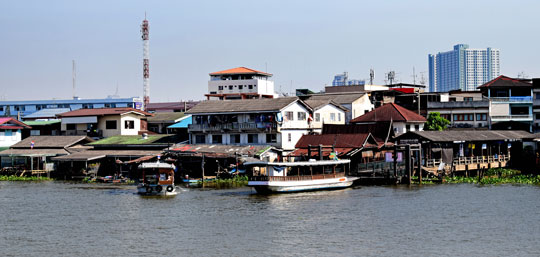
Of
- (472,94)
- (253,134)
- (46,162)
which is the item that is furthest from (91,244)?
(472,94)

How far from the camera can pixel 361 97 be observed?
78.6 metres

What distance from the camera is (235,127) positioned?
64.3 meters

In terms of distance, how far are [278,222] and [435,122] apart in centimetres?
4255

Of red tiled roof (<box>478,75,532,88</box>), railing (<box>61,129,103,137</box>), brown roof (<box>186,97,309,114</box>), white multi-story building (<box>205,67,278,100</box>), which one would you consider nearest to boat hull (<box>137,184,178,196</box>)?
brown roof (<box>186,97,309,114</box>)

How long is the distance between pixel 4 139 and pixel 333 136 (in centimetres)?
Answer: 3864

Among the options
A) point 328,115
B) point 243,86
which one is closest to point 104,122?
point 328,115

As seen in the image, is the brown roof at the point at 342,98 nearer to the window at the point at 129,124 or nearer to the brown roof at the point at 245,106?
the brown roof at the point at 245,106

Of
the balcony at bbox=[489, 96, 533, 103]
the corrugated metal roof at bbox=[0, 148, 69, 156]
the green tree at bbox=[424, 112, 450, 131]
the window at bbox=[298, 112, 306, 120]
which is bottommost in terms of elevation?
the corrugated metal roof at bbox=[0, 148, 69, 156]

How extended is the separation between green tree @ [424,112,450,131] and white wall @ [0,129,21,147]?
47488 millimetres

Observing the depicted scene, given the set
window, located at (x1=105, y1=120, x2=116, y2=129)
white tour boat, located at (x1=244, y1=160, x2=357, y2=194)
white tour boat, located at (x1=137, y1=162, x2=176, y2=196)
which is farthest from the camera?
window, located at (x1=105, y1=120, x2=116, y2=129)

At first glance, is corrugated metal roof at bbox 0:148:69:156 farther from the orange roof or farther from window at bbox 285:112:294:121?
the orange roof

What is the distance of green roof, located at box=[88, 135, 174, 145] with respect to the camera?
68.2m

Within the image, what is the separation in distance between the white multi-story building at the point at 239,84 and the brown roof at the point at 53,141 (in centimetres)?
2865

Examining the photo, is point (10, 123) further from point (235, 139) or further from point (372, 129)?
point (372, 129)
